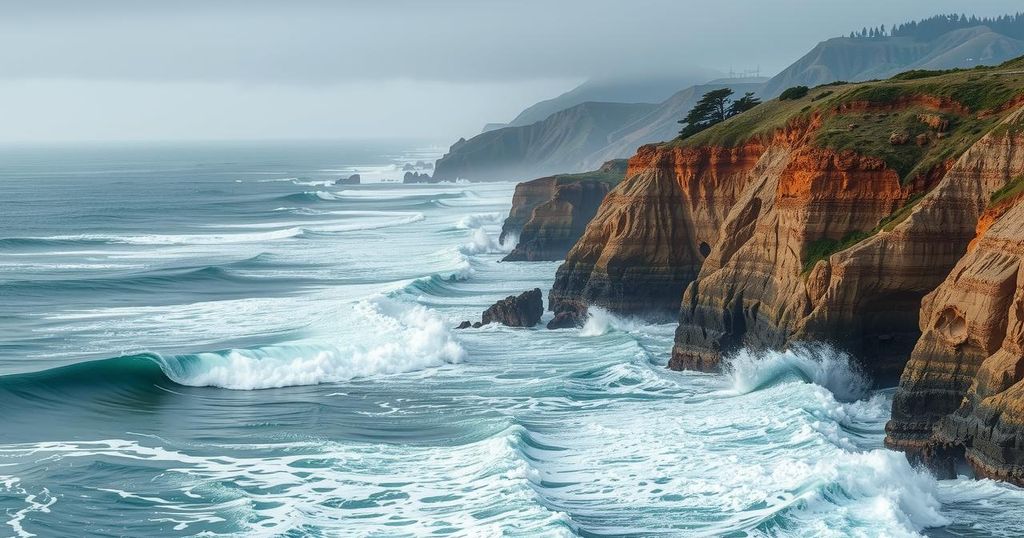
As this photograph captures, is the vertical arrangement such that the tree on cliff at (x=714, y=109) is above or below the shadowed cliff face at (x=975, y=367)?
above

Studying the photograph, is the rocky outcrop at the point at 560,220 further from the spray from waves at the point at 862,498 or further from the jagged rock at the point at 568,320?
the spray from waves at the point at 862,498

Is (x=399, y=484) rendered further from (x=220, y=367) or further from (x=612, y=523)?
(x=220, y=367)

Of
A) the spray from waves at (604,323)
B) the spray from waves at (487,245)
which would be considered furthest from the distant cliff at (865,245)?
the spray from waves at (487,245)

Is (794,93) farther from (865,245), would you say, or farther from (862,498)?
(862,498)

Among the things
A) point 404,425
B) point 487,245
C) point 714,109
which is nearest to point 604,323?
point 404,425

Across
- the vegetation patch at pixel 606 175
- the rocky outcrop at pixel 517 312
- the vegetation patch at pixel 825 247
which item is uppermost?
the vegetation patch at pixel 606 175

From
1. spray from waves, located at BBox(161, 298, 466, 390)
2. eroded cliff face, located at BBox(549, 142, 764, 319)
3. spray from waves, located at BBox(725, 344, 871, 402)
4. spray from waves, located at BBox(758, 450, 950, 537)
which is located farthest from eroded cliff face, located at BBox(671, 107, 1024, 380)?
spray from waves, located at BBox(161, 298, 466, 390)
